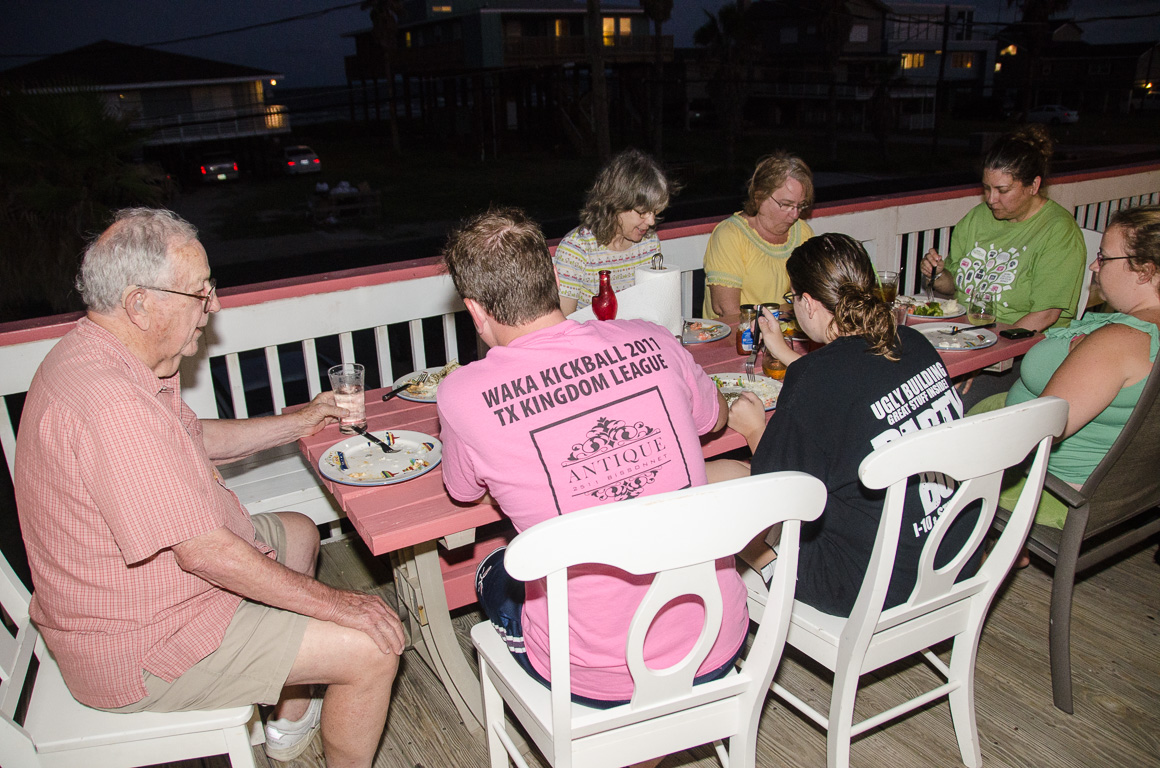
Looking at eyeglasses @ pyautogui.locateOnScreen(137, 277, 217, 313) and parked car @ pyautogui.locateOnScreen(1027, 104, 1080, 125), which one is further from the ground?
parked car @ pyautogui.locateOnScreen(1027, 104, 1080, 125)

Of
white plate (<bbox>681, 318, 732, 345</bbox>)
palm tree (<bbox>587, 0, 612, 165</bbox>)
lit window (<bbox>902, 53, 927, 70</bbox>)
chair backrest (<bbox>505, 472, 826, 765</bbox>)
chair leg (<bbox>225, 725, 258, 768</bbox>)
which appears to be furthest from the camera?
lit window (<bbox>902, 53, 927, 70</bbox>)

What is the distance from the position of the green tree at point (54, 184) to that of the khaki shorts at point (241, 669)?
8898mm

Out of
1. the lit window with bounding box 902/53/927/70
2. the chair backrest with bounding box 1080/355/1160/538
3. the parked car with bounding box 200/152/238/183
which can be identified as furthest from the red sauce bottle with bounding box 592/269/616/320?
the lit window with bounding box 902/53/927/70

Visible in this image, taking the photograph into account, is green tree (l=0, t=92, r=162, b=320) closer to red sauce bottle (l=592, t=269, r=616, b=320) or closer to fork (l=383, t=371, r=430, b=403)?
fork (l=383, t=371, r=430, b=403)

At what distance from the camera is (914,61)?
38.3m

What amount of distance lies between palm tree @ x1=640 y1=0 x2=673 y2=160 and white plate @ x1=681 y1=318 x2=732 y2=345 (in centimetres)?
2387

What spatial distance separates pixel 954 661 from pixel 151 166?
10.8 metres

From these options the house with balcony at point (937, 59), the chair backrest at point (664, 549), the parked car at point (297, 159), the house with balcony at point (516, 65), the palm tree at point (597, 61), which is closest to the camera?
the chair backrest at point (664, 549)

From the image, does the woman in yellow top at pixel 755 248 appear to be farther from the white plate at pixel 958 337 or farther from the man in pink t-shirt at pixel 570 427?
the man in pink t-shirt at pixel 570 427

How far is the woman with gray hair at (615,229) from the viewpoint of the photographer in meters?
2.74

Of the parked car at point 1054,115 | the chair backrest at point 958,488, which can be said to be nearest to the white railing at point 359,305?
the chair backrest at point 958,488

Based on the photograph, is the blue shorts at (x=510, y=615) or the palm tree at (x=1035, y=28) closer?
the blue shorts at (x=510, y=615)

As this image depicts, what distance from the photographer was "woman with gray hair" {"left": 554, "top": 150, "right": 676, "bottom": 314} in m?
2.74

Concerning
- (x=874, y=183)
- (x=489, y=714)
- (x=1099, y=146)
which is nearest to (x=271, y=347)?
(x=489, y=714)
